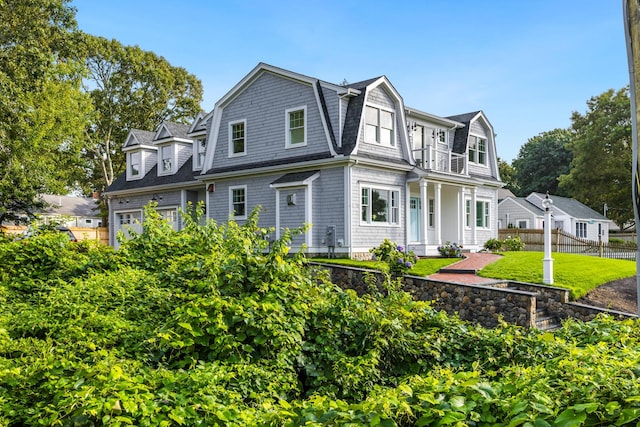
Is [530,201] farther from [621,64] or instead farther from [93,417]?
[93,417]

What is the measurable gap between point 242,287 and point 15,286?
3.71 meters

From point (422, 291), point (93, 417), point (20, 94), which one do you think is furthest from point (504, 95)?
point (20, 94)

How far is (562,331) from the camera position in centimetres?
525

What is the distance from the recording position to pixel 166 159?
81.1 ft

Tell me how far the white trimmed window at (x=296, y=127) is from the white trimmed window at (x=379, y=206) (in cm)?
290

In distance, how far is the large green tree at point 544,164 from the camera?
182 feet

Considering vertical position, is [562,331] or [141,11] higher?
[141,11]

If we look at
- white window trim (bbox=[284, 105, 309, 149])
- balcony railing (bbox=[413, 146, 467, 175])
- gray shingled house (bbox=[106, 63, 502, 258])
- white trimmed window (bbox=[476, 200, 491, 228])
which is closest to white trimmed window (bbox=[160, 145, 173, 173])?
gray shingled house (bbox=[106, 63, 502, 258])

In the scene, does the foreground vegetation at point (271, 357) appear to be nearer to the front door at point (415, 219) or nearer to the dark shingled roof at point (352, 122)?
the dark shingled roof at point (352, 122)

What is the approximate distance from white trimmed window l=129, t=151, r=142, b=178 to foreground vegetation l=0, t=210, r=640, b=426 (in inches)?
770

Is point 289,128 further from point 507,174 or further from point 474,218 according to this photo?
point 507,174

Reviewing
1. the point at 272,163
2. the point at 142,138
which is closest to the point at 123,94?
the point at 142,138

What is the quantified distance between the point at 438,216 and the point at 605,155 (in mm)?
29704

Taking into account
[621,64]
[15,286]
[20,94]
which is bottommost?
[15,286]
